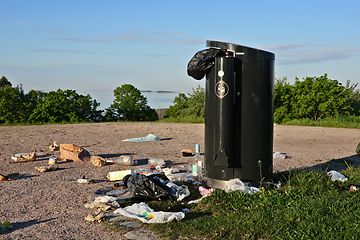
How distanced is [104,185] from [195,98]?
16.5 metres

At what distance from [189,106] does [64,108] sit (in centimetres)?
779

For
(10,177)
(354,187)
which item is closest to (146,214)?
(354,187)

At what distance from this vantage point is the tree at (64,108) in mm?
17031

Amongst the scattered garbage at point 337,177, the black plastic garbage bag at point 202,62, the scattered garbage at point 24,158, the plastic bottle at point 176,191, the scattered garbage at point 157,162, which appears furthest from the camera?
the scattered garbage at point 24,158

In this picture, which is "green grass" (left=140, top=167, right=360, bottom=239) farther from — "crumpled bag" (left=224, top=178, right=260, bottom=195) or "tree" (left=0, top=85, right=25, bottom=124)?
Result: "tree" (left=0, top=85, right=25, bottom=124)

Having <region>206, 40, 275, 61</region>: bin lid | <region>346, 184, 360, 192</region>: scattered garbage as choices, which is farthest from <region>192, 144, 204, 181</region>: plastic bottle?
<region>346, 184, 360, 192</region>: scattered garbage

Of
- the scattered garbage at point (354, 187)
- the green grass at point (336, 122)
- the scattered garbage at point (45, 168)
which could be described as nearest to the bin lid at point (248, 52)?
the scattered garbage at point (354, 187)

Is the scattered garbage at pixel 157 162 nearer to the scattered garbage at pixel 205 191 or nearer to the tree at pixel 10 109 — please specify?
the scattered garbage at pixel 205 191

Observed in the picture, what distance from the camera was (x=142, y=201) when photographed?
3939 mm

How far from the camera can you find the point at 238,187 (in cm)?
399

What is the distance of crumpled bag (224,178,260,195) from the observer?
395cm

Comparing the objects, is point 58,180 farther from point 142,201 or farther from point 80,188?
point 142,201

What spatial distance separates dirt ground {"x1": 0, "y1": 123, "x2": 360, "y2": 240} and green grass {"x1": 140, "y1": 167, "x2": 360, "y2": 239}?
0.50 meters

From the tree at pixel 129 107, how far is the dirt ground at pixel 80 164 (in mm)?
6693
